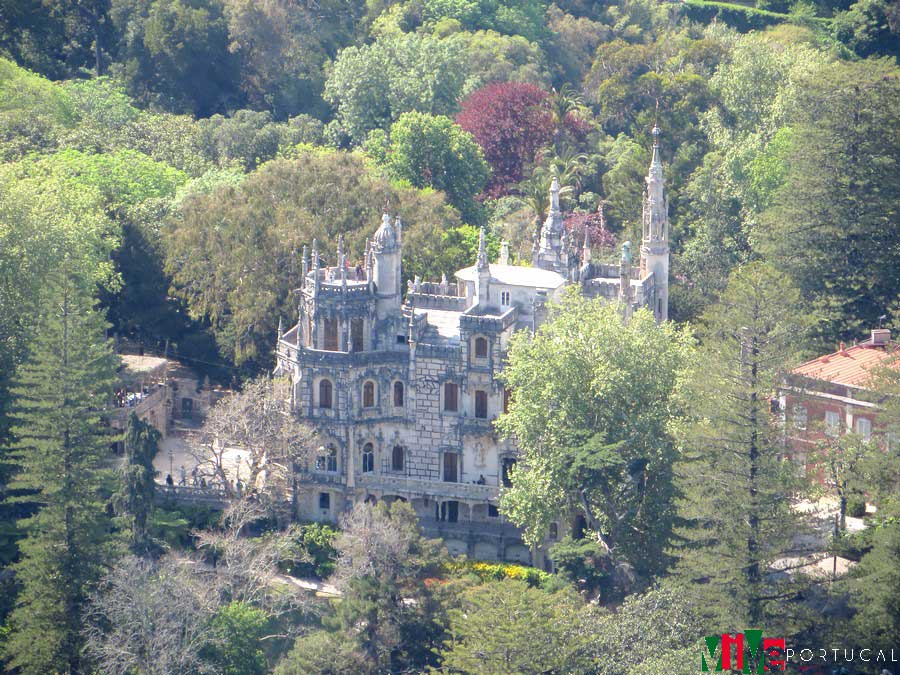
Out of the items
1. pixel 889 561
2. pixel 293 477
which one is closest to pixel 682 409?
pixel 889 561

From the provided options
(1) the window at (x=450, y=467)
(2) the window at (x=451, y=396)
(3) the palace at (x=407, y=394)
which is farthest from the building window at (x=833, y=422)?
(1) the window at (x=450, y=467)

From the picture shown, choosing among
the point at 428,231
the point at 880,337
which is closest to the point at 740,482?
the point at 880,337

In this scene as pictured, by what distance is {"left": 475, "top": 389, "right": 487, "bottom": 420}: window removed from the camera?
91.4 m

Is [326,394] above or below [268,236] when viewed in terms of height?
below

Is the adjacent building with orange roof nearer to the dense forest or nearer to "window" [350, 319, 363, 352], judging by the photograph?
the dense forest

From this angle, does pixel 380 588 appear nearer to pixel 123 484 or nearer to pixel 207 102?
pixel 123 484

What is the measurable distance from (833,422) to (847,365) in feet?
12.3

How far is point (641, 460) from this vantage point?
84.7 m

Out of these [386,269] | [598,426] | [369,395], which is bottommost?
[598,426]

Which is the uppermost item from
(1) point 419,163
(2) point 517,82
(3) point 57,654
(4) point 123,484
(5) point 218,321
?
(2) point 517,82

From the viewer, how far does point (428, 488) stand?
3622 inches

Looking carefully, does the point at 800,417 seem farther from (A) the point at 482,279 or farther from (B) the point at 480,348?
(A) the point at 482,279

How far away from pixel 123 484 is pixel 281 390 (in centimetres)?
1005

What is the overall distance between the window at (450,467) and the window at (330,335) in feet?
24.0
